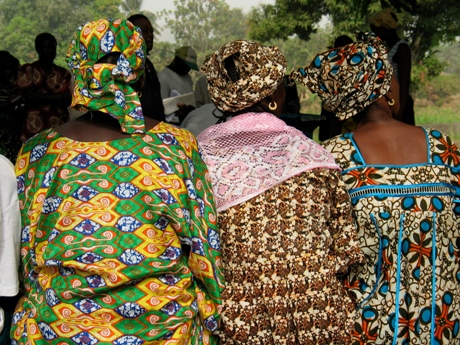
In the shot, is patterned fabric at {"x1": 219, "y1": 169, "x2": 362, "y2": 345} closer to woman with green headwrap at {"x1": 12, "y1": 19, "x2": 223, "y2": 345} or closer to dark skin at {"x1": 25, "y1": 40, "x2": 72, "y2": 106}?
woman with green headwrap at {"x1": 12, "y1": 19, "x2": 223, "y2": 345}

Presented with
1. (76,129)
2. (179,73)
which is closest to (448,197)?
(76,129)

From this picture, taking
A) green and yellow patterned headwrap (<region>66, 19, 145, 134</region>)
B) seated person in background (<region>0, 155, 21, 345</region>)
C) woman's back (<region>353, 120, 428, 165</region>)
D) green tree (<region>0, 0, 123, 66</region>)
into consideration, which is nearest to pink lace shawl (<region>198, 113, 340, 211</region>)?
woman's back (<region>353, 120, 428, 165</region>)

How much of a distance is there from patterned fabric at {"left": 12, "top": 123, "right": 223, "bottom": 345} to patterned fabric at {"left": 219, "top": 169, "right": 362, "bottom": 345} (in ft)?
0.40

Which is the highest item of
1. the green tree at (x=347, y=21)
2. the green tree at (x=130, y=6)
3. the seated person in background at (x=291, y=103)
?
the seated person in background at (x=291, y=103)

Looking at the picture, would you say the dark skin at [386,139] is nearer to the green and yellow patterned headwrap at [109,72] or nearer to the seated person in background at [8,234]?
the green and yellow patterned headwrap at [109,72]

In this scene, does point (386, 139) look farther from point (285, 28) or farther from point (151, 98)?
point (285, 28)

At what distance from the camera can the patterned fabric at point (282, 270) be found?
8.63 ft

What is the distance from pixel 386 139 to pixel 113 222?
1.28m

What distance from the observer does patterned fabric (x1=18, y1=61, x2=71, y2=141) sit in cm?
783

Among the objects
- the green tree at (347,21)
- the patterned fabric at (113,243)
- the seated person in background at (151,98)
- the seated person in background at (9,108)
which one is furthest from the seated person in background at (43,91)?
the green tree at (347,21)

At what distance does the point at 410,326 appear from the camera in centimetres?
288

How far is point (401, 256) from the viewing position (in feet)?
9.49

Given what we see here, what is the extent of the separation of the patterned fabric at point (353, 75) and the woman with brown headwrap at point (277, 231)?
1.10ft

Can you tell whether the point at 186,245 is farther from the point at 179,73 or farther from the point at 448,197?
the point at 179,73
